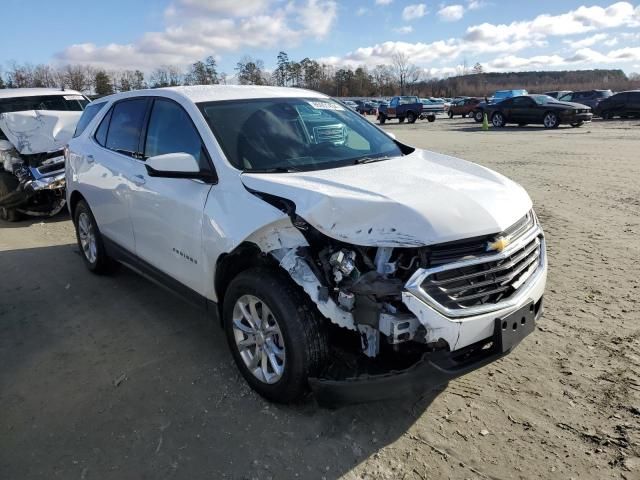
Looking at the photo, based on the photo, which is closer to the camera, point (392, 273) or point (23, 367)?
point (392, 273)

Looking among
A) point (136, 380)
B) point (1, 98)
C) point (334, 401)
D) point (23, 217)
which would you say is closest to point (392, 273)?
point (334, 401)

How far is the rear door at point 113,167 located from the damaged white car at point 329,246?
0.31 meters

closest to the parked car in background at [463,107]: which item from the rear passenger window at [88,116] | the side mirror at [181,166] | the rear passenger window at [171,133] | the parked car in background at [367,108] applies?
the parked car in background at [367,108]

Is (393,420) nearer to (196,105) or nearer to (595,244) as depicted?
(196,105)

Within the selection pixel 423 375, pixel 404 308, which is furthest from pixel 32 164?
pixel 423 375

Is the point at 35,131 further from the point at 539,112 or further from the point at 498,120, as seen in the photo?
the point at 498,120

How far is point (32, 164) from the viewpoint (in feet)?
26.9

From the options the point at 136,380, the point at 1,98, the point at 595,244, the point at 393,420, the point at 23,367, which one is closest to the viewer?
the point at 393,420

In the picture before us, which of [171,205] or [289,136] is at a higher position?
[289,136]

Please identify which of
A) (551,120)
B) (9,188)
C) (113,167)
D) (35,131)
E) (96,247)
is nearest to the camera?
(113,167)

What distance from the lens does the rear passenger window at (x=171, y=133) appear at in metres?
3.58

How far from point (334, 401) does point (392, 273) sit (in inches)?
30.0

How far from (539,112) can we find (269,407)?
78.8 feet

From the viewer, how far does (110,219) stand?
4.78 m
